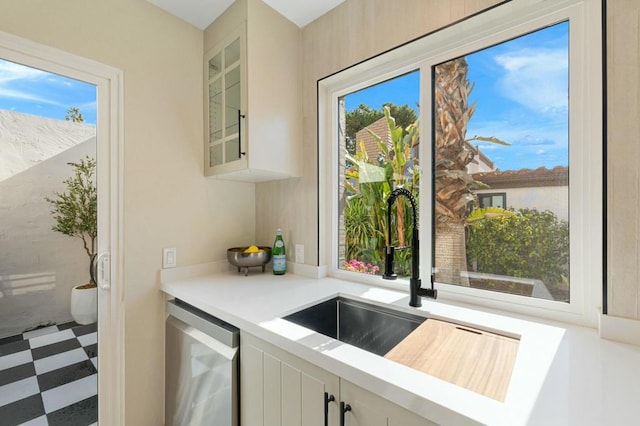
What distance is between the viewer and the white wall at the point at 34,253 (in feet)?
4.00

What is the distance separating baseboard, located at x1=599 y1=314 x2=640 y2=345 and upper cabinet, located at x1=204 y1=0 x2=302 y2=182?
1501 mm

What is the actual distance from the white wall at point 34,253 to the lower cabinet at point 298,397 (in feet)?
3.27

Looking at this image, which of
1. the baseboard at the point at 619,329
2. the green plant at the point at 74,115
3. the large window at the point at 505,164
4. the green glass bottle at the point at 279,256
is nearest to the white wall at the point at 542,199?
the large window at the point at 505,164

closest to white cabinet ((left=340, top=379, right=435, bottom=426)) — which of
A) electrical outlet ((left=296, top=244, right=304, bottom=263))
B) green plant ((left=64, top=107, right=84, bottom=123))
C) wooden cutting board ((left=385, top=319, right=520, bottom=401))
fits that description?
wooden cutting board ((left=385, top=319, right=520, bottom=401))

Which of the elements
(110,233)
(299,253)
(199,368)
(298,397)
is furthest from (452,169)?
(110,233)

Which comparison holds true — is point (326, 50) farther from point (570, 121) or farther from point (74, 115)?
point (74, 115)

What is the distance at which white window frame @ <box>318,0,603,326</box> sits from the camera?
974 mm

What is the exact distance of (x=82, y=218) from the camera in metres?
1.41

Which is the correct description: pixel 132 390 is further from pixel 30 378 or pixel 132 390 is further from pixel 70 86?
pixel 70 86

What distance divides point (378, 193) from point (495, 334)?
0.86m

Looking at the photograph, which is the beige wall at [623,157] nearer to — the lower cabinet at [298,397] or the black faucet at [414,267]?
the black faucet at [414,267]

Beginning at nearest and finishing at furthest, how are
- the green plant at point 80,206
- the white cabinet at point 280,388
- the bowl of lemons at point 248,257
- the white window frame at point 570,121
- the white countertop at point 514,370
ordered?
1. the white countertop at point 514,370
2. the white cabinet at point 280,388
3. the white window frame at point 570,121
4. the green plant at point 80,206
5. the bowl of lemons at point 248,257

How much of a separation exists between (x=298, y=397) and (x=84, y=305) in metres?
1.25

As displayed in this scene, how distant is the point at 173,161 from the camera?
1664 millimetres
